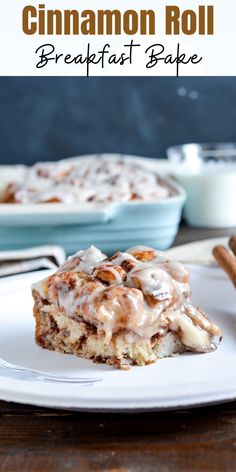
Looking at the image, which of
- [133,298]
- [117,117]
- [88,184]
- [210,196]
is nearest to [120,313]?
[133,298]

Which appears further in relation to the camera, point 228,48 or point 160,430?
point 228,48

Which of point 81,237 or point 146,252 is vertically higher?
Answer: point 146,252

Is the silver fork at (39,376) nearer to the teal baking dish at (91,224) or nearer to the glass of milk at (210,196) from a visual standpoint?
the teal baking dish at (91,224)

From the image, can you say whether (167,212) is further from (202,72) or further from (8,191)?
(202,72)

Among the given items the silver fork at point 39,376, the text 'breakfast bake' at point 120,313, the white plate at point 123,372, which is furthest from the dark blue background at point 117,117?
the silver fork at point 39,376

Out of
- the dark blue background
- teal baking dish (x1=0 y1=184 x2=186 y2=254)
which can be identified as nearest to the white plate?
teal baking dish (x1=0 y1=184 x2=186 y2=254)

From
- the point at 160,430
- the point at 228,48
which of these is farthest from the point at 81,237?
the point at 228,48
